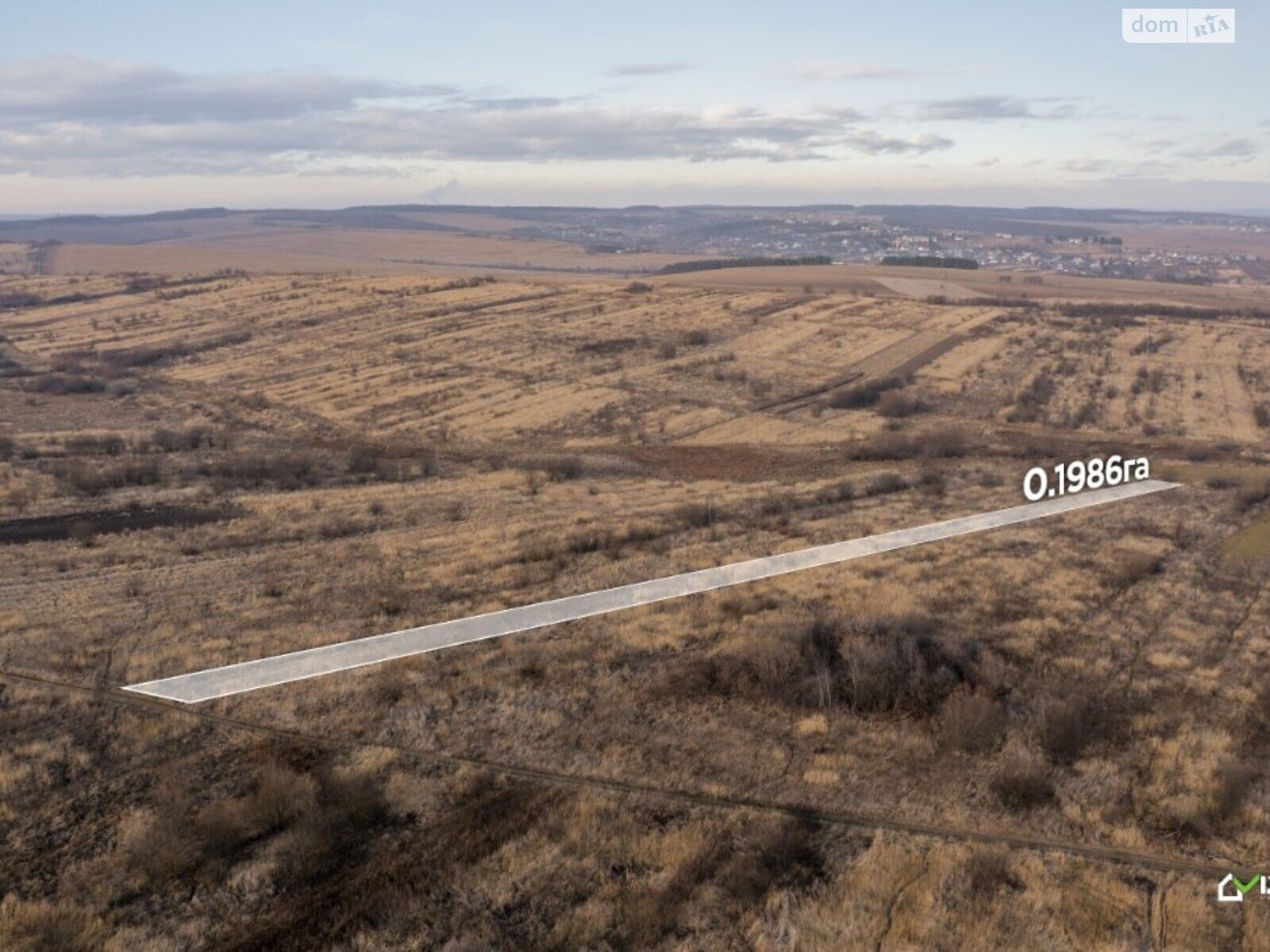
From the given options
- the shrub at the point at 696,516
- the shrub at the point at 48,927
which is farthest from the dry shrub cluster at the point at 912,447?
the shrub at the point at 48,927

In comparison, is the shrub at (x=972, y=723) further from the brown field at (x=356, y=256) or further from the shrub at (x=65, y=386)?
the brown field at (x=356, y=256)

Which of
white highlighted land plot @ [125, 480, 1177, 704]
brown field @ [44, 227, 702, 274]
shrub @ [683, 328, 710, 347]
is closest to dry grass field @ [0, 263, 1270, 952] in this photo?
white highlighted land plot @ [125, 480, 1177, 704]

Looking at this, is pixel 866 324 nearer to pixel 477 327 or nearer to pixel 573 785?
pixel 477 327

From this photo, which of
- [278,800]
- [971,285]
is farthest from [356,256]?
[278,800]

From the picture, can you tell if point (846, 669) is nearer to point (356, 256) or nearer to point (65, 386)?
point (65, 386)

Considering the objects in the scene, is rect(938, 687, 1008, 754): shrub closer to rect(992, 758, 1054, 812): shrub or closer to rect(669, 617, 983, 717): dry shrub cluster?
rect(669, 617, 983, 717): dry shrub cluster

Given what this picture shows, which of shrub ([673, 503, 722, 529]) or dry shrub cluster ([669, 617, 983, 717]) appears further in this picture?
shrub ([673, 503, 722, 529])

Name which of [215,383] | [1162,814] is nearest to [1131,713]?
[1162,814]
